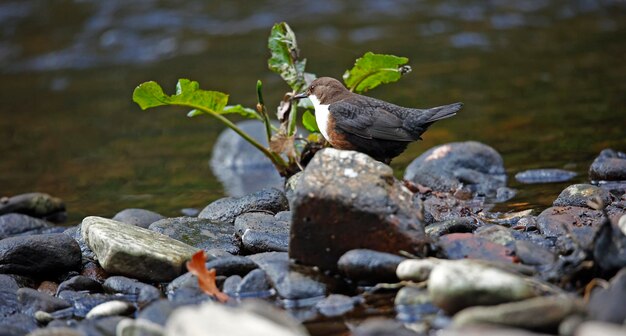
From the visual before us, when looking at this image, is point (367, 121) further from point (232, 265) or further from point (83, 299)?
point (83, 299)

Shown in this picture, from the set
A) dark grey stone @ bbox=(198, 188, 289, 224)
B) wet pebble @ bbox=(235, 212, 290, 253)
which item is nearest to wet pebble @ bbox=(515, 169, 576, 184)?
dark grey stone @ bbox=(198, 188, 289, 224)

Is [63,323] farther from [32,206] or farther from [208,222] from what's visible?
[32,206]

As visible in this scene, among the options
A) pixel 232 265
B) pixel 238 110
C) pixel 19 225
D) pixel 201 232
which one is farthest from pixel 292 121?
pixel 19 225

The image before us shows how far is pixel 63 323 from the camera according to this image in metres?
4.59

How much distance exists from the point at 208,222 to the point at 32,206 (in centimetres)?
295

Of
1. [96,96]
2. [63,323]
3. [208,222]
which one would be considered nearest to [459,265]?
[63,323]

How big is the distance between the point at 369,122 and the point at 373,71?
83 centimetres

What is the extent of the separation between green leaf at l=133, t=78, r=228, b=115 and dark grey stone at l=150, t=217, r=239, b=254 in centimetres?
94

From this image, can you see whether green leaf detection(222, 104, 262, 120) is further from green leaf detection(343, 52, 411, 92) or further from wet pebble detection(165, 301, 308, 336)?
wet pebble detection(165, 301, 308, 336)

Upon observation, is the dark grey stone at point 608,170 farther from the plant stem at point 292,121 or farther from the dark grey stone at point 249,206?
the dark grey stone at point 249,206

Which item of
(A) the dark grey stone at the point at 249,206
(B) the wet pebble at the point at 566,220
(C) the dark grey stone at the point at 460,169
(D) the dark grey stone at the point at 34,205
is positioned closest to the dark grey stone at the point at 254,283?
(A) the dark grey stone at the point at 249,206

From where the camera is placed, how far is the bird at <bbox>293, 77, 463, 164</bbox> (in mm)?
6102

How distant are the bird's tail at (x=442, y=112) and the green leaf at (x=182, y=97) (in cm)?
160

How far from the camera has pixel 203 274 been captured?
480 cm
